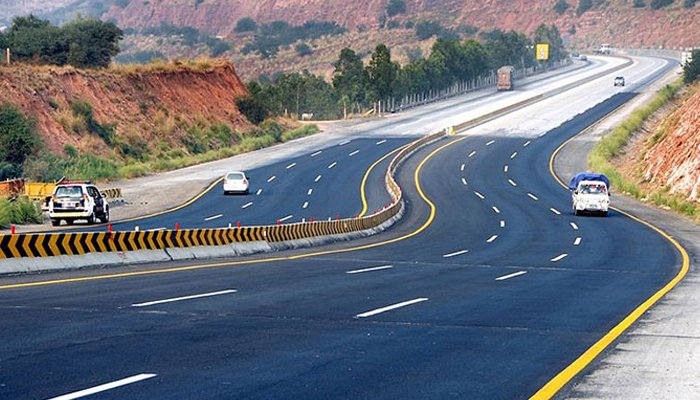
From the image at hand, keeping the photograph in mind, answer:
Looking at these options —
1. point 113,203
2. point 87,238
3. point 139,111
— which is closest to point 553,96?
point 139,111

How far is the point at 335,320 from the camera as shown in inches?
642

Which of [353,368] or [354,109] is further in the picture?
[354,109]

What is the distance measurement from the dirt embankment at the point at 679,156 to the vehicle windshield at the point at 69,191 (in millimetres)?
31713

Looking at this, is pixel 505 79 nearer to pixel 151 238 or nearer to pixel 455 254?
pixel 455 254

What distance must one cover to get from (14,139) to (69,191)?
24062 mm

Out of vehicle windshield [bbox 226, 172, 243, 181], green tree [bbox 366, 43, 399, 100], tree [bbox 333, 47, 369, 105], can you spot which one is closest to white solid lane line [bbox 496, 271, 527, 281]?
vehicle windshield [bbox 226, 172, 243, 181]

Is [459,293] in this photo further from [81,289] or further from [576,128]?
[576,128]

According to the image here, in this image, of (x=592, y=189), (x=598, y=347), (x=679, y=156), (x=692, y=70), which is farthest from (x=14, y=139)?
(x=692, y=70)

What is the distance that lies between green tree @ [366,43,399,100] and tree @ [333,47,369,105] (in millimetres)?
1096

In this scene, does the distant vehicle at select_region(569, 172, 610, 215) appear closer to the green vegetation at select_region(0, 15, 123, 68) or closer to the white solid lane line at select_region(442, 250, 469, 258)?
the white solid lane line at select_region(442, 250, 469, 258)

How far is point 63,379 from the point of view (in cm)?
1108

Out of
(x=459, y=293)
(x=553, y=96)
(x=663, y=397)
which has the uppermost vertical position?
(x=663, y=397)

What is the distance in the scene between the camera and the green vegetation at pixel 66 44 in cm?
10006

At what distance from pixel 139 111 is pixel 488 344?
79386mm
